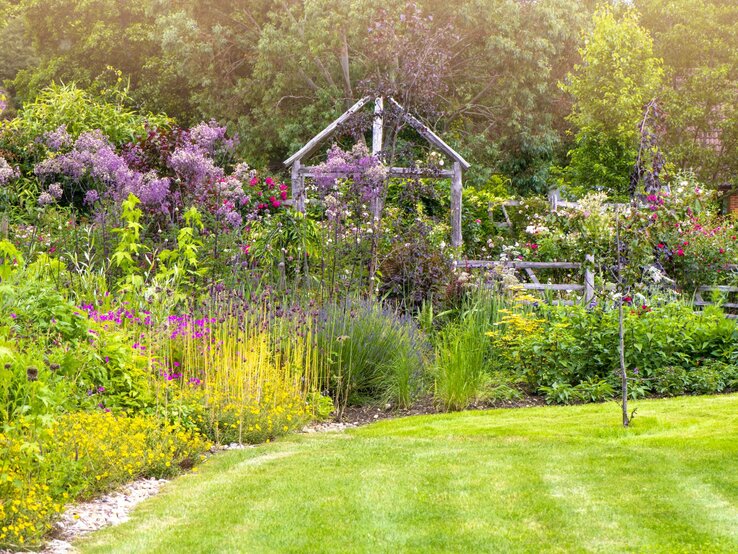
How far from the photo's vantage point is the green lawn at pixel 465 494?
189 inches

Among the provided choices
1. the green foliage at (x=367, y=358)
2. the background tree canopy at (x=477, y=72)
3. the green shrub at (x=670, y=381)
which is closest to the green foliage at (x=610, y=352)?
the green shrub at (x=670, y=381)

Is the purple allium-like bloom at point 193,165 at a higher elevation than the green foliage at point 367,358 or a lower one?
→ higher

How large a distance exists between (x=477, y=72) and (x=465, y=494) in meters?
22.4

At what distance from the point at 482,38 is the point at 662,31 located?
609cm

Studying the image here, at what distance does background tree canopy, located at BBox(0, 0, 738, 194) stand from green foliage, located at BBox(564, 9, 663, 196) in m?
0.05

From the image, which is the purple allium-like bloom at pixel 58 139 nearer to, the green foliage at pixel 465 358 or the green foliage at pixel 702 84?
the green foliage at pixel 465 358

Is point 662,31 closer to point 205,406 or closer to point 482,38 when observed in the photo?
point 482,38

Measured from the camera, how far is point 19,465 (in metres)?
5.11

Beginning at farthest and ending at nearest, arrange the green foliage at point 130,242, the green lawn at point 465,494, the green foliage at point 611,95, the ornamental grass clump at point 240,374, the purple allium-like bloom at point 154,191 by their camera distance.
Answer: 1. the green foliage at point 611,95
2. the purple allium-like bloom at point 154,191
3. the green foliage at point 130,242
4. the ornamental grass clump at point 240,374
5. the green lawn at point 465,494

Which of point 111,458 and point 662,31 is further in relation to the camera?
point 662,31

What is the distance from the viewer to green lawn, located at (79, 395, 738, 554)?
4.81 m

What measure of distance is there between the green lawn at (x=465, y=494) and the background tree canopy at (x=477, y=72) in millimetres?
16597

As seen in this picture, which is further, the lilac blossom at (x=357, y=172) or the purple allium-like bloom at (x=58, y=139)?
the purple allium-like bloom at (x=58, y=139)

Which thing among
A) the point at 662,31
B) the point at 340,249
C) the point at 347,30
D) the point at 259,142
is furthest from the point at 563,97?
Answer: the point at 340,249
